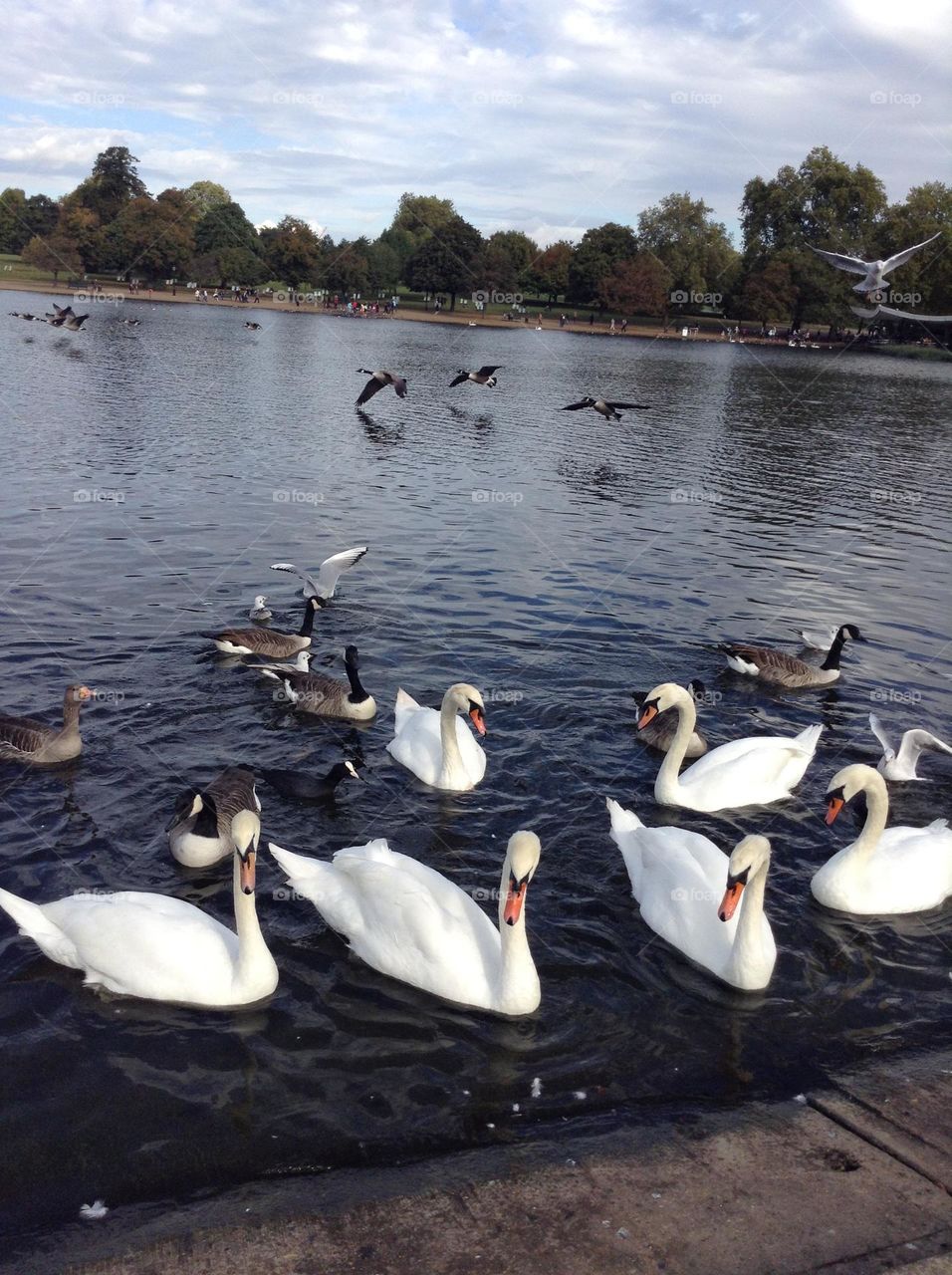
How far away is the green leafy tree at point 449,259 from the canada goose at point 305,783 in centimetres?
11042

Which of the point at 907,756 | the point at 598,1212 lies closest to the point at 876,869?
the point at 907,756

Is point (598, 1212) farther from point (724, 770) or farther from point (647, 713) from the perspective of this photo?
point (647, 713)

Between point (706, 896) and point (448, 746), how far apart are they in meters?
3.08

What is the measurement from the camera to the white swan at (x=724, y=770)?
10008 millimetres

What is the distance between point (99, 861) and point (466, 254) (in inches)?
4511

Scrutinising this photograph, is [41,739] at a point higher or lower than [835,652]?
lower

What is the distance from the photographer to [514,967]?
689 centimetres

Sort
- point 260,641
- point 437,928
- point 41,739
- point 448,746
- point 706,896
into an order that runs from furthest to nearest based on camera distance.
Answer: point 260,641 < point 448,746 < point 41,739 < point 706,896 < point 437,928

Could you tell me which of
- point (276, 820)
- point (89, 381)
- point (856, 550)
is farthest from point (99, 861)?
point (89, 381)

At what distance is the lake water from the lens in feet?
20.3

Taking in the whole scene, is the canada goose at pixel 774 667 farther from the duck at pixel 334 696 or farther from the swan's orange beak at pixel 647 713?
the duck at pixel 334 696

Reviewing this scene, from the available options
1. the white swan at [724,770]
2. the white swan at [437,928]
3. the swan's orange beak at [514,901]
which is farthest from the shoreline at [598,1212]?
the white swan at [724,770]

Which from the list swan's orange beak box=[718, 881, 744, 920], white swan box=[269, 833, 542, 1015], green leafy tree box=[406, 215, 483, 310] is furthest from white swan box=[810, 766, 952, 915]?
green leafy tree box=[406, 215, 483, 310]

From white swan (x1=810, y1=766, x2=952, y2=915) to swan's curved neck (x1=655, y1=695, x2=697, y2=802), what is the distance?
1.61m
